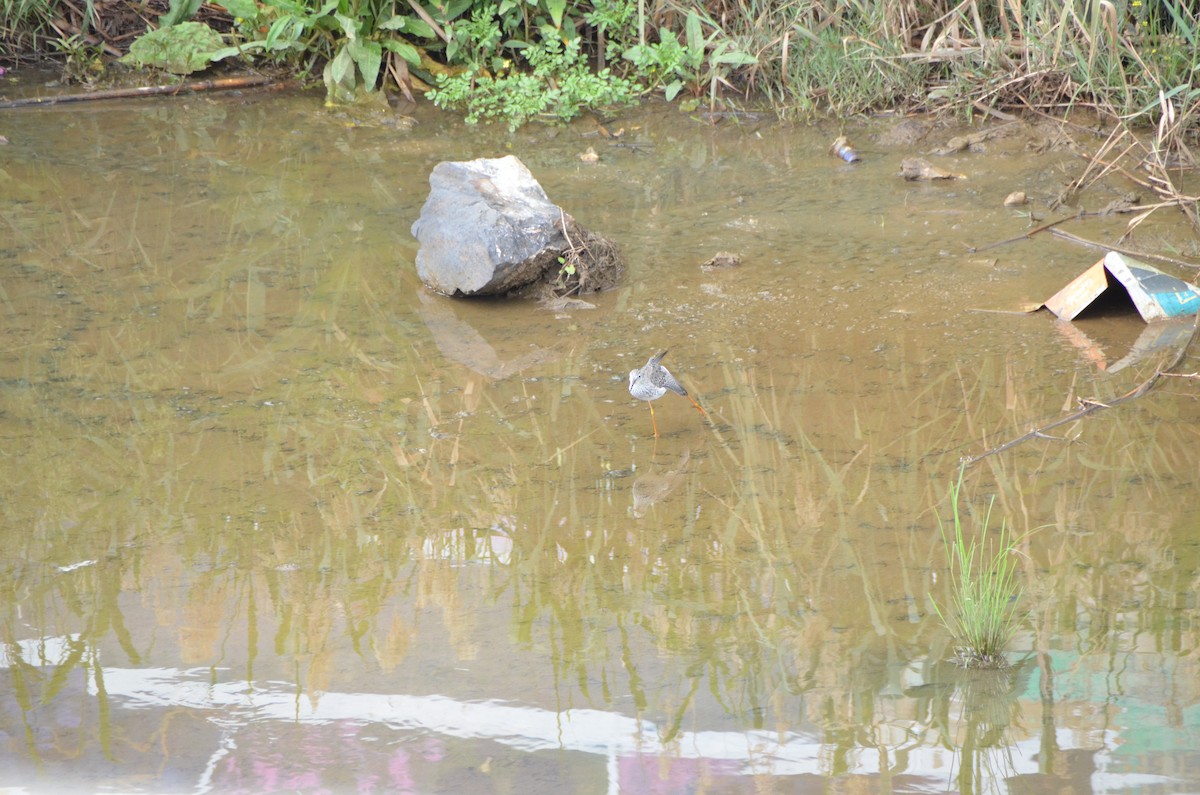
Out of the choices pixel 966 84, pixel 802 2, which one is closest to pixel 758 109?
pixel 802 2

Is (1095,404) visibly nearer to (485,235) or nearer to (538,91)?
(485,235)

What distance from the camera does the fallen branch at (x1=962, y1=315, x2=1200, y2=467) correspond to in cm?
371

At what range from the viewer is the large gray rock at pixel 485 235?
16.1 ft

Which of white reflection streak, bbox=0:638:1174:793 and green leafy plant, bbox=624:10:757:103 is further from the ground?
green leafy plant, bbox=624:10:757:103

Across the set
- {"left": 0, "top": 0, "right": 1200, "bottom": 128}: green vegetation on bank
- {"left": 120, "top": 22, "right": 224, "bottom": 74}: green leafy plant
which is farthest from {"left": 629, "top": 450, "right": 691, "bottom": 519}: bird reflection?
{"left": 120, "top": 22, "right": 224, "bottom": 74}: green leafy plant

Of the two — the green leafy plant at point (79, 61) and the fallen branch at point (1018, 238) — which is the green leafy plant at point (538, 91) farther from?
the fallen branch at point (1018, 238)

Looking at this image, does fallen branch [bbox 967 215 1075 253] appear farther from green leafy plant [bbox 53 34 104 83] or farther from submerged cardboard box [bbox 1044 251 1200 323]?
green leafy plant [bbox 53 34 104 83]

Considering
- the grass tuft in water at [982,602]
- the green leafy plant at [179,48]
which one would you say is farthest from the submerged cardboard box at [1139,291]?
the green leafy plant at [179,48]

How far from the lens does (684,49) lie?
732cm

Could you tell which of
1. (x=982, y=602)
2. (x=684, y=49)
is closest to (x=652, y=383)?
(x=982, y=602)

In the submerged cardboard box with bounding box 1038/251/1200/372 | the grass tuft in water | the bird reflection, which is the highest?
the submerged cardboard box with bounding box 1038/251/1200/372

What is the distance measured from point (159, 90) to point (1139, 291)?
6.17 meters

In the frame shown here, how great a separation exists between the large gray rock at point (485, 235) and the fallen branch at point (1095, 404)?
2.11 m

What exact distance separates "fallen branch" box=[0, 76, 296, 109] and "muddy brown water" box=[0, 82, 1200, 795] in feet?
5.28
